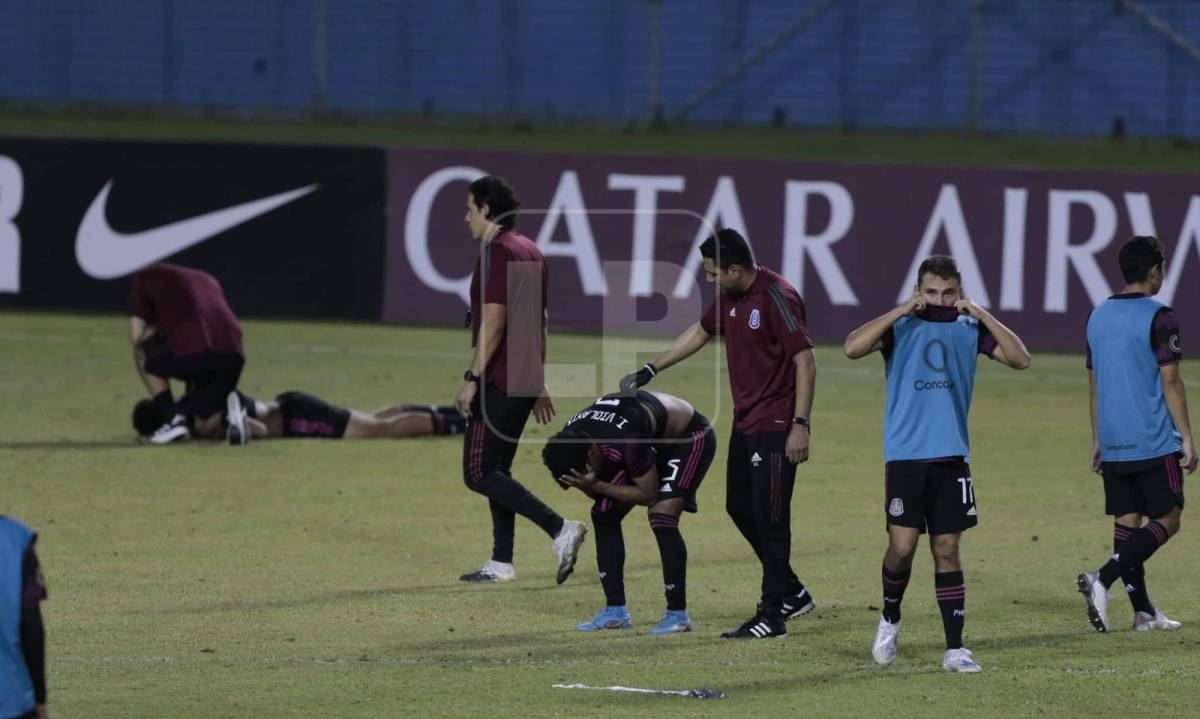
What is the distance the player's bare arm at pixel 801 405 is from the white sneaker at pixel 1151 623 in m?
1.88

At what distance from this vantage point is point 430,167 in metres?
22.0

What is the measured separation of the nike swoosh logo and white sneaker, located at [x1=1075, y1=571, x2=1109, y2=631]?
547 inches

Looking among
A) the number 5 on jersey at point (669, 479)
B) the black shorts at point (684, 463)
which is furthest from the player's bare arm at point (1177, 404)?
the number 5 on jersey at point (669, 479)

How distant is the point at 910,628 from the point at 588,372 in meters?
9.58

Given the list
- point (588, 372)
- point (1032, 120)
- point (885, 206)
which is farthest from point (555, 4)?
point (588, 372)

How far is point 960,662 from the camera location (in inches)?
346

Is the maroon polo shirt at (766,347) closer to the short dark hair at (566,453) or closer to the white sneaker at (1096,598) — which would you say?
the short dark hair at (566,453)

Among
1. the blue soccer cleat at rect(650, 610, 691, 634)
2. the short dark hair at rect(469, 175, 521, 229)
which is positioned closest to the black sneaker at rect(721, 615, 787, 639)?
the blue soccer cleat at rect(650, 610, 691, 634)

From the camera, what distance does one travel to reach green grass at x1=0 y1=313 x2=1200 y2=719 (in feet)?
27.8

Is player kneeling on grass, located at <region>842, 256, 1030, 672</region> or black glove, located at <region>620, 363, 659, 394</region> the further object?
black glove, located at <region>620, 363, 659, 394</region>

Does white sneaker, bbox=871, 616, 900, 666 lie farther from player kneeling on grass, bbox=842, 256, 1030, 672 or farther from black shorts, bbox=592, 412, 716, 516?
black shorts, bbox=592, 412, 716, 516

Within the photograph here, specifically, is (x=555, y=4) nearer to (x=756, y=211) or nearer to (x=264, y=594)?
(x=756, y=211)

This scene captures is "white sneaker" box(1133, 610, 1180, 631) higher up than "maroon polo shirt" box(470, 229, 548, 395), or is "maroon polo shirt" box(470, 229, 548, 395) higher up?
"maroon polo shirt" box(470, 229, 548, 395)

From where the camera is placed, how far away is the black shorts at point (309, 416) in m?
16.1
